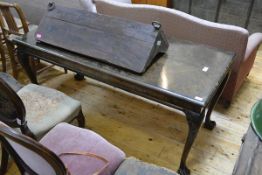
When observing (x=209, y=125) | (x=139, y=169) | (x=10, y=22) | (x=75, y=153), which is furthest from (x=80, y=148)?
(x=10, y=22)

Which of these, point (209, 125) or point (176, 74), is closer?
point (176, 74)

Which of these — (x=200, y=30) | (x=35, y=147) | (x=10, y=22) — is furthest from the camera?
(x=10, y=22)

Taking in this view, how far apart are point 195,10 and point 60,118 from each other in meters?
2.87

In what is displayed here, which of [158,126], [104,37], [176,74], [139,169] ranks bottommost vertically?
[158,126]

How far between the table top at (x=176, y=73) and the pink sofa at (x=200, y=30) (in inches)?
10.8

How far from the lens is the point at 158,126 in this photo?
2.09 m

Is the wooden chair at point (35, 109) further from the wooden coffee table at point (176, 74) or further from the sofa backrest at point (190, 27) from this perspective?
the sofa backrest at point (190, 27)

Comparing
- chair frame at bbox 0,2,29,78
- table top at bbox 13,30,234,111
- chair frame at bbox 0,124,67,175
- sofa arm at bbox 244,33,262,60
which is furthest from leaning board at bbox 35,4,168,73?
sofa arm at bbox 244,33,262,60

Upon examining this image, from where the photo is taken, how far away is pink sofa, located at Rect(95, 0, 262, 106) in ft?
5.93

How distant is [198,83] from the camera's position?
4.47ft

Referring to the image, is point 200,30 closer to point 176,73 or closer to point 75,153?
point 176,73

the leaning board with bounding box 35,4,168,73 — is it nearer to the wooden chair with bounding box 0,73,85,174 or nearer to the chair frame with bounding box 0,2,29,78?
the wooden chair with bounding box 0,73,85,174

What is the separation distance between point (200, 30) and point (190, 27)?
8 cm

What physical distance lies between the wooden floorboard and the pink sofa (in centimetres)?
29
